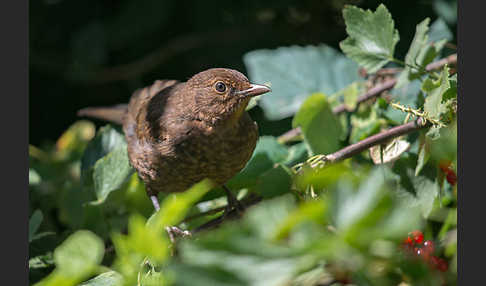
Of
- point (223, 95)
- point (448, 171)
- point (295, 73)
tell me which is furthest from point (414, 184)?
point (295, 73)

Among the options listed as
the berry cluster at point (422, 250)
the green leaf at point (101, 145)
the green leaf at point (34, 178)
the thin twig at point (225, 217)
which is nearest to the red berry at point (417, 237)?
the berry cluster at point (422, 250)

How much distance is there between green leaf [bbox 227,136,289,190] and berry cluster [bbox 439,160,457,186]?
58 centimetres

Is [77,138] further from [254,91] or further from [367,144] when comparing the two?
[367,144]

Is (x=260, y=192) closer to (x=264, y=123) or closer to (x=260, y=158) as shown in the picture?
Result: (x=260, y=158)

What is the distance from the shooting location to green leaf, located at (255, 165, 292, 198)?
5.20 feet

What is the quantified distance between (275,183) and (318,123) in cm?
32

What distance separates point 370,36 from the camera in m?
1.67

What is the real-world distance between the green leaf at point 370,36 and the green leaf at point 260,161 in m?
0.44

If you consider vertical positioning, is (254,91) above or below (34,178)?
above

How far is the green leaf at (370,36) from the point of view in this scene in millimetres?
1622

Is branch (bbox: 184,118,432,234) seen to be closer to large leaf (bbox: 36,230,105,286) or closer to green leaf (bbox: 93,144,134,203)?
green leaf (bbox: 93,144,134,203)

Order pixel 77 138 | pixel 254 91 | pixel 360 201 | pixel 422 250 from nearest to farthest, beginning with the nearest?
pixel 360 201, pixel 422 250, pixel 254 91, pixel 77 138

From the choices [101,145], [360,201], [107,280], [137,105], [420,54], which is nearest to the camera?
[360,201]

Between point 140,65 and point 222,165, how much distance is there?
5.32ft
